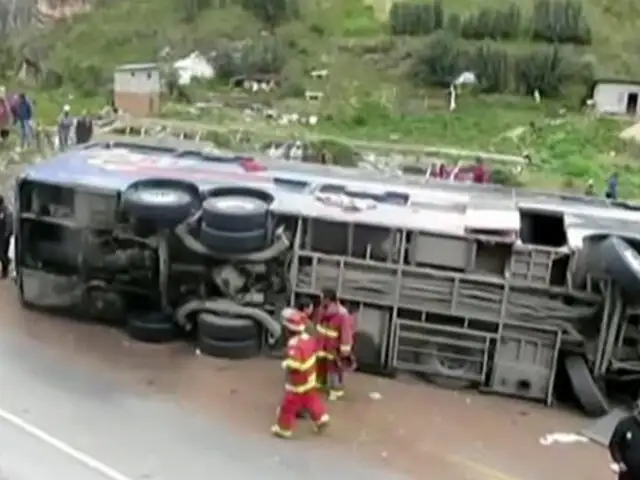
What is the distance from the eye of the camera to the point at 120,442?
7926mm

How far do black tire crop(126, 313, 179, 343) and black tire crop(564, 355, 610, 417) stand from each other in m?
3.89

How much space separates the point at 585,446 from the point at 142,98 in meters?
16.9

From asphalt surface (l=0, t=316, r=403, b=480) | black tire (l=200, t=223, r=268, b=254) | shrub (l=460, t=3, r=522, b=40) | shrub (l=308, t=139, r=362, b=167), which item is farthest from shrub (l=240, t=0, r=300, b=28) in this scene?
asphalt surface (l=0, t=316, r=403, b=480)

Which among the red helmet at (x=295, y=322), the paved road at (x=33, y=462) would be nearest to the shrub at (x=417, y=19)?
the red helmet at (x=295, y=322)

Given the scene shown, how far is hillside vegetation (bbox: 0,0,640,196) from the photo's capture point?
77.3ft

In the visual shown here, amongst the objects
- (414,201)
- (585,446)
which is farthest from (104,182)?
(585,446)

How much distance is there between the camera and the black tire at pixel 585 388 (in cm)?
883

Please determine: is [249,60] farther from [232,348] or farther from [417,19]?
[232,348]

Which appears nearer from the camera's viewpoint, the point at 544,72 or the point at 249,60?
the point at 544,72

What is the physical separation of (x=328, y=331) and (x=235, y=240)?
1.37m

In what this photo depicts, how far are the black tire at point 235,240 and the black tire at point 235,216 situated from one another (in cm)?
4

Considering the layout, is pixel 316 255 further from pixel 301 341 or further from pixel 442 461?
pixel 442 461

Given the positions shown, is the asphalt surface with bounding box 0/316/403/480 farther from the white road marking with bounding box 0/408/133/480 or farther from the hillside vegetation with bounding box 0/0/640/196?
the hillside vegetation with bounding box 0/0/640/196

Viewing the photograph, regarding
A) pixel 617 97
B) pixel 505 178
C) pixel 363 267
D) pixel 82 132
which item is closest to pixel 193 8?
pixel 617 97
